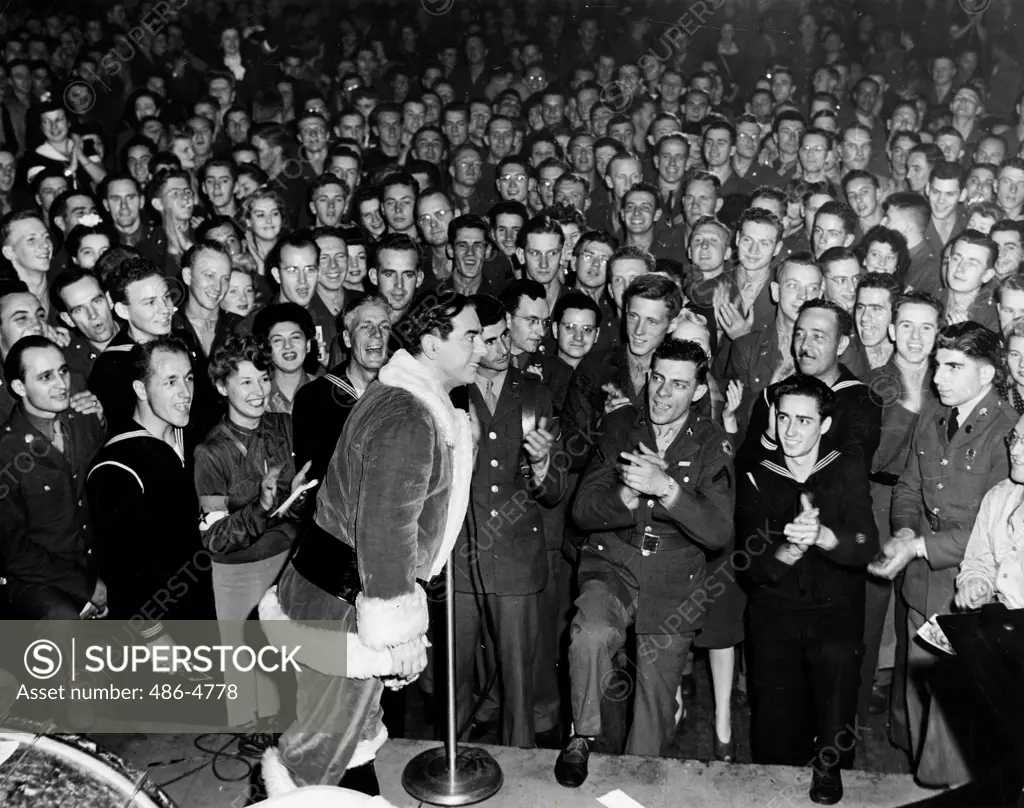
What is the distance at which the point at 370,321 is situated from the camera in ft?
13.8

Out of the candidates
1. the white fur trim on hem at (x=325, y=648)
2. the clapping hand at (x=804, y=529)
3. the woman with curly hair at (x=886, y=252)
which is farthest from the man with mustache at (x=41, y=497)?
the woman with curly hair at (x=886, y=252)

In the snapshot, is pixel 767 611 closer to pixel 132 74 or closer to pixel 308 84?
pixel 308 84

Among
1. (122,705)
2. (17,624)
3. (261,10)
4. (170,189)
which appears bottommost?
(122,705)

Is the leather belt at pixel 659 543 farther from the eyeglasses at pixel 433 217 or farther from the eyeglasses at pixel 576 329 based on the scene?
the eyeglasses at pixel 433 217

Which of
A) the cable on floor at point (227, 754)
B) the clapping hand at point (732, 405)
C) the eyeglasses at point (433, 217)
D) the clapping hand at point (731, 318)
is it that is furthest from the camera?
the eyeglasses at point (433, 217)

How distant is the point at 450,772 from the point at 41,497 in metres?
2.04

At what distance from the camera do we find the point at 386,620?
2686mm

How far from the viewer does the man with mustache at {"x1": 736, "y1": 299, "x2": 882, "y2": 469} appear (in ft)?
12.5

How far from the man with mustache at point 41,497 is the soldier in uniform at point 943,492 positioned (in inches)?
131

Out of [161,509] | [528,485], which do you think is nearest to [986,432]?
[528,485]

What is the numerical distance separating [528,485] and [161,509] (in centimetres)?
151

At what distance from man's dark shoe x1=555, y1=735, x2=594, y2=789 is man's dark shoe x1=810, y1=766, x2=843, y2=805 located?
2.67 feet

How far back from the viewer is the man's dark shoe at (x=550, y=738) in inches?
161

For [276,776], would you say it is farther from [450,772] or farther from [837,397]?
[837,397]
